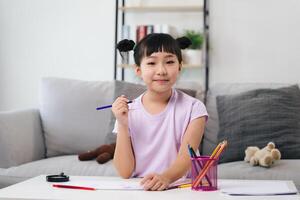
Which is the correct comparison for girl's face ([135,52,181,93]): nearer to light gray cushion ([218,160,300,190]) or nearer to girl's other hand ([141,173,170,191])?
girl's other hand ([141,173,170,191])

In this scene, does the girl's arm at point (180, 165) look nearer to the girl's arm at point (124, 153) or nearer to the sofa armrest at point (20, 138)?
the girl's arm at point (124, 153)

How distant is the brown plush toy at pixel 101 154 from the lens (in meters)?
2.66

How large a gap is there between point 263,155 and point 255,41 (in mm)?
1406

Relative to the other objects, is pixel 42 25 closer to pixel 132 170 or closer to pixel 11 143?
pixel 11 143

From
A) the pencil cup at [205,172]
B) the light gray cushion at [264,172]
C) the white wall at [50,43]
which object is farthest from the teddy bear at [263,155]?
the white wall at [50,43]

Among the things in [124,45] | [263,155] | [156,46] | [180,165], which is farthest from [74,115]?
[180,165]

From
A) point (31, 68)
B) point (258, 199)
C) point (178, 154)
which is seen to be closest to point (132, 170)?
point (178, 154)

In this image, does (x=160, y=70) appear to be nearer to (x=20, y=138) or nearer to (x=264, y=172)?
(x=264, y=172)

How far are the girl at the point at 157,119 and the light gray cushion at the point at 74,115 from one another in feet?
4.13

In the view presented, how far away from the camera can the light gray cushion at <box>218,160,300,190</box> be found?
2.34 meters

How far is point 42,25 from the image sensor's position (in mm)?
3963

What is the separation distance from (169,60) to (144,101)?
0.66ft

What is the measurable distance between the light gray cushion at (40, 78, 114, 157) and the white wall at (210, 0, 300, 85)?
947mm

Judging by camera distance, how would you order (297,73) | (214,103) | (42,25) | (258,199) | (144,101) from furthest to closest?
(42,25), (297,73), (214,103), (144,101), (258,199)
